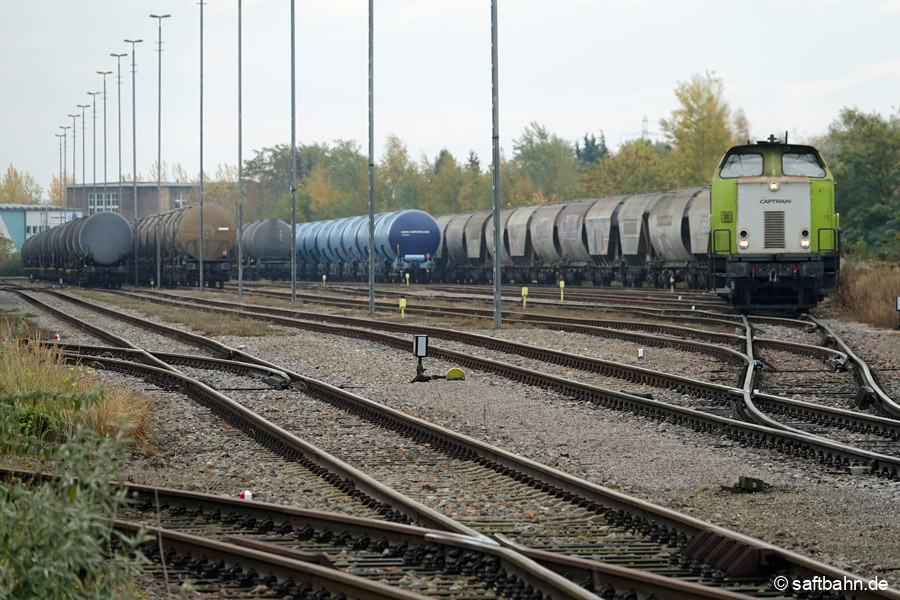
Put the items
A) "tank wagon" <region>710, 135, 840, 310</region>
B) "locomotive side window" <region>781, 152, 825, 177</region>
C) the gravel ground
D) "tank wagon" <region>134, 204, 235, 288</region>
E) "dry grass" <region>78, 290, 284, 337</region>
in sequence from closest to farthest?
1. the gravel ground
2. "tank wagon" <region>710, 135, 840, 310</region>
3. "locomotive side window" <region>781, 152, 825, 177</region>
4. "dry grass" <region>78, 290, 284, 337</region>
5. "tank wagon" <region>134, 204, 235, 288</region>

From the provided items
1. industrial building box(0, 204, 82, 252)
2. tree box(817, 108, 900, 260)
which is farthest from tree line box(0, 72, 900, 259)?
industrial building box(0, 204, 82, 252)

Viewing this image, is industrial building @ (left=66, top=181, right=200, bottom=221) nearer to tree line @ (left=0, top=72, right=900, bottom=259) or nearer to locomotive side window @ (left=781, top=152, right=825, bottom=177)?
tree line @ (left=0, top=72, right=900, bottom=259)

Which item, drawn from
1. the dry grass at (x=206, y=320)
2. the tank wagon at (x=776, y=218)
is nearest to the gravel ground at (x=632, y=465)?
the dry grass at (x=206, y=320)

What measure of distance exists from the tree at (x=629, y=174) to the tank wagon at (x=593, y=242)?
28.5 meters

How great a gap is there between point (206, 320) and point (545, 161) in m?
104

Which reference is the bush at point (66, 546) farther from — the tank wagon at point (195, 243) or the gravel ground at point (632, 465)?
the tank wagon at point (195, 243)

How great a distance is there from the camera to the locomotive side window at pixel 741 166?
23609mm

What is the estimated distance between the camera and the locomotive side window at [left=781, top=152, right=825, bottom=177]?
23547mm

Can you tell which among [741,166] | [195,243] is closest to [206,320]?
[741,166]

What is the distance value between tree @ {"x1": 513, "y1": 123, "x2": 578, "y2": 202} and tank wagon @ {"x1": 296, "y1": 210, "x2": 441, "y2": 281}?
6650cm

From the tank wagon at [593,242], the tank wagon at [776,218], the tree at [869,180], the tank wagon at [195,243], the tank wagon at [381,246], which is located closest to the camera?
the tank wagon at [776,218]

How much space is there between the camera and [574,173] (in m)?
131

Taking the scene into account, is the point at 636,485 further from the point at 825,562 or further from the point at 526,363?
the point at 526,363

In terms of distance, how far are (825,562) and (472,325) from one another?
728 inches
